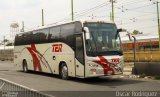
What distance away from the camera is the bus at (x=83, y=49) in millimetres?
17359

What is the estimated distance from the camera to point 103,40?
1772cm

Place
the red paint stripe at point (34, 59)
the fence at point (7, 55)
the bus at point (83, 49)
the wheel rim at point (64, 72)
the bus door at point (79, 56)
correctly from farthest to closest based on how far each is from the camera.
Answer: the fence at point (7, 55)
the red paint stripe at point (34, 59)
the wheel rim at point (64, 72)
the bus door at point (79, 56)
the bus at point (83, 49)

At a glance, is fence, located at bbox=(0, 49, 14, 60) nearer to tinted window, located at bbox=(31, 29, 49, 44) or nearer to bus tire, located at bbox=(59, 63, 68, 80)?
tinted window, located at bbox=(31, 29, 49, 44)

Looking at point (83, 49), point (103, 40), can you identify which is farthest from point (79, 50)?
point (103, 40)

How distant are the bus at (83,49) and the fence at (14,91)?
807cm

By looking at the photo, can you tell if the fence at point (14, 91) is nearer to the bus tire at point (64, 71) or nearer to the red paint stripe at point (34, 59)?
the bus tire at point (64, 71)

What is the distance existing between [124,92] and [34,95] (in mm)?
7014

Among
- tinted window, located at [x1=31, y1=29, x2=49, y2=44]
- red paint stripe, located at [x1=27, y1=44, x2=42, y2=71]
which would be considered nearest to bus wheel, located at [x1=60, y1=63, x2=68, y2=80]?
tinted window, located at [x1=31, y1=29, x2=49, y2=44]

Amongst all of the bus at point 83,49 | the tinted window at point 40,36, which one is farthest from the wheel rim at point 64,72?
the tinted window at point 40,36

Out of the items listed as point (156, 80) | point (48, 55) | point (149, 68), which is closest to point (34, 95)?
point (156, 80)

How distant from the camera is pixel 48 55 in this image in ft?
72.4

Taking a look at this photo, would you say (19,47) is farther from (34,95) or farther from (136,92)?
(34,95)

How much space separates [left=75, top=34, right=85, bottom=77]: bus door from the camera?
17.7 metres

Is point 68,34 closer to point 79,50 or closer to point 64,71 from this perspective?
point 79,50
